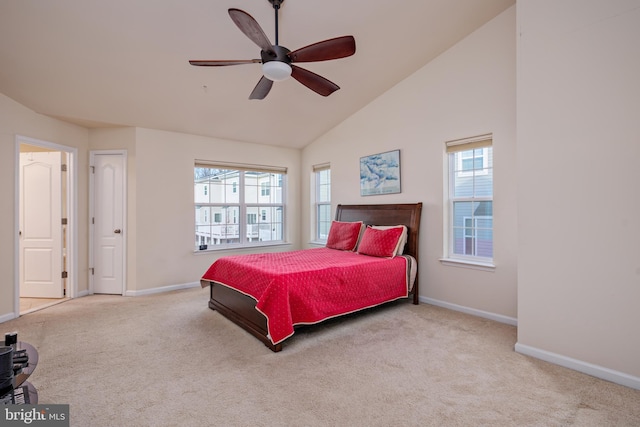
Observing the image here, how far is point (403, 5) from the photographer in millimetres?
2994

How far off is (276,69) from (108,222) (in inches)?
144

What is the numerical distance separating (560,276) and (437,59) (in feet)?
9.31

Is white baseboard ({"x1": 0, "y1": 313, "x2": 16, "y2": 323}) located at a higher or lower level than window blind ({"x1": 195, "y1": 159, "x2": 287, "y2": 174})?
lower

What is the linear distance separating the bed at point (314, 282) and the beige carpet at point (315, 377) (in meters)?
0.21

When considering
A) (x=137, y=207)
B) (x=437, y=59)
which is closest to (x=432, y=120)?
(x=437, y=59)

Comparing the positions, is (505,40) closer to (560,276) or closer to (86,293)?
(560,276)

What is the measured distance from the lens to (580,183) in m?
2.30

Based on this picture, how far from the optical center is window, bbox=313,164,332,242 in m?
5.75

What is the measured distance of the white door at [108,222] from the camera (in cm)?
451

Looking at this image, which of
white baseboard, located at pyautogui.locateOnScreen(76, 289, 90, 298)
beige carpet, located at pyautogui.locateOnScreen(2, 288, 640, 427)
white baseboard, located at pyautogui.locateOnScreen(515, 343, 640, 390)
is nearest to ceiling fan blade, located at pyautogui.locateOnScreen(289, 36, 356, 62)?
beige carpet, located at pyautogui.locateOnScreen(2, 288, 640, 427)

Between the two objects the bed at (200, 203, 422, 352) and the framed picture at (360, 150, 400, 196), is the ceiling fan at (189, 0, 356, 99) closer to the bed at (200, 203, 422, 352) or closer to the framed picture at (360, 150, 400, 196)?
the bed at (200, 203, 422, 352)

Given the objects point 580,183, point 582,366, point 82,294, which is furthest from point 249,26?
point 82,294

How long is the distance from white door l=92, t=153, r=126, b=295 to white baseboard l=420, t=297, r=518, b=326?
14.1ft

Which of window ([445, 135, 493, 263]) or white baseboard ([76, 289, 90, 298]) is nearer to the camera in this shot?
window ([445, 135, 493, 263])
